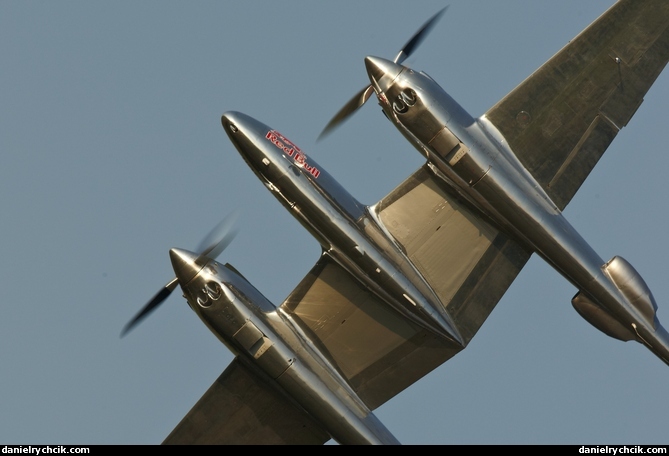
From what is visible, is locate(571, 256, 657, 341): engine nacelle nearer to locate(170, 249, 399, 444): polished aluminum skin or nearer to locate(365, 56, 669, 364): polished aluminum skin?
locate(365, 56, 669, 364): polished aluminum skin

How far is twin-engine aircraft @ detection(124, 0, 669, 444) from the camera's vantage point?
37000 mm

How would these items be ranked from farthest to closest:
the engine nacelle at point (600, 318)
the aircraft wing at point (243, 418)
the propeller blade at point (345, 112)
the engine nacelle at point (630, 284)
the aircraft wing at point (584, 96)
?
the aircraft wing at point (243, 418)
the aircraft wing at point (584, 96)
the propeller blade at point (345, 112)
the engine nacelle at point (600, 318)
the engine nacelle at point (630, 284)

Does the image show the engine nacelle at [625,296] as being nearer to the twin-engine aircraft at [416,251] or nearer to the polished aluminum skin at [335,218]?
the twin-engine aircraft at [416,251]

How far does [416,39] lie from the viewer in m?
38.6

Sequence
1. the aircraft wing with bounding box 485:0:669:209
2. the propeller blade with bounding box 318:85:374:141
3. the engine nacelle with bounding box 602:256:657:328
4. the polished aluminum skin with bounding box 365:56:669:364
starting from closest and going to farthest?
the polished aluminum skin with bounding box 365:56:669:364 < the engine nacelle with bounding box 602:256:657:328 < the propeller blade with bounding box 318:85:374:141 < the aircraft wing with bounding box 485:0:669:209

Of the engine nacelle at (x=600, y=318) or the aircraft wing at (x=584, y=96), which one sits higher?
the aircraft wing at (x=584, y=96)

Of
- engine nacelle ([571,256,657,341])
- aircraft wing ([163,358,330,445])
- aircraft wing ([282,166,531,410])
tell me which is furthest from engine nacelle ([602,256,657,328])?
aircraft wing ([163,358,330,445])

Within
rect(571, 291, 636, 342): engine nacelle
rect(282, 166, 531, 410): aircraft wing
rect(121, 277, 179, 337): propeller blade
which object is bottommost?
rect(571, 291, 636, 342): engine nacelle

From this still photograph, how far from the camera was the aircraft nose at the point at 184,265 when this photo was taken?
36.8 meters

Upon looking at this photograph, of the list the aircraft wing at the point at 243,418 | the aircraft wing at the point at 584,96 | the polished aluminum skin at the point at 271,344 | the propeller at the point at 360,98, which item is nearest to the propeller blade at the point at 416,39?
the propeller at the point at 360,98

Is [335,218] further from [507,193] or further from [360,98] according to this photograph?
[507,193]

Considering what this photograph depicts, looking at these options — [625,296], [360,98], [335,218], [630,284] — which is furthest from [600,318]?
[360,98]

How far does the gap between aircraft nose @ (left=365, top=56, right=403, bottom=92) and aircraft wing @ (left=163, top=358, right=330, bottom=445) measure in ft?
36.4

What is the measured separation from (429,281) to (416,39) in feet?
28.7
